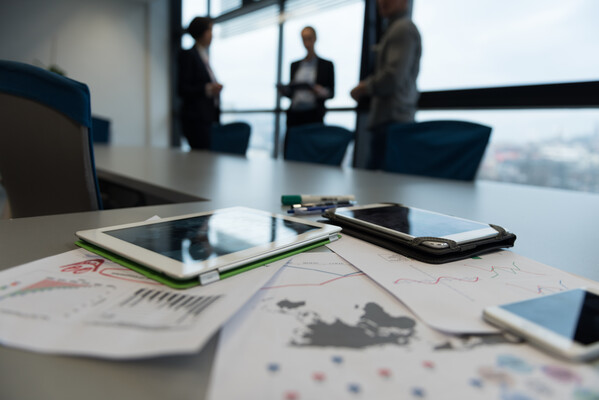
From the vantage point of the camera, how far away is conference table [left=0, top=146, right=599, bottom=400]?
0.22 meters

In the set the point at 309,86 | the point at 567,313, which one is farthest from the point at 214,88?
the point at 567,313

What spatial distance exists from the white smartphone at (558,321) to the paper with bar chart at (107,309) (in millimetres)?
206

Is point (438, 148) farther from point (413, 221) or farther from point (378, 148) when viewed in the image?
point (413, 221)

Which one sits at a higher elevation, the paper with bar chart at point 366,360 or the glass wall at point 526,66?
the glass wall at point 526,66

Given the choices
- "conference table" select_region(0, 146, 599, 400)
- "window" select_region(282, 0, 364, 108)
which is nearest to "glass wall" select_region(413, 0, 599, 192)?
"window" select_region(282, 0, 364, 108)

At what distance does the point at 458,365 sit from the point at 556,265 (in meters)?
0.29

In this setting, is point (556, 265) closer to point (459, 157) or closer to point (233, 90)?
point (459, 157)

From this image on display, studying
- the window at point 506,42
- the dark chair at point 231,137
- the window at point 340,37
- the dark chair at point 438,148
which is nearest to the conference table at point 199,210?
the dark chair at point 438,148

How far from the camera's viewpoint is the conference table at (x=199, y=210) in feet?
0.72

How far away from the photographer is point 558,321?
0.27 metres

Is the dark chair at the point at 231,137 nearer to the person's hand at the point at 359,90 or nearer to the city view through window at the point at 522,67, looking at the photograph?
the city view through window at the point at 522,67

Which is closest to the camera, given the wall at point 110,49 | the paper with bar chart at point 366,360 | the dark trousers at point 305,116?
the paper with bar chart at point 366,360

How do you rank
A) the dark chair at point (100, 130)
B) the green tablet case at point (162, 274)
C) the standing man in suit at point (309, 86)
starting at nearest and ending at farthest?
1. the green tablet case at point (162, 274)
2. the standing man in suit at point (309, 86)
3. the dark chair at point (100, 130)

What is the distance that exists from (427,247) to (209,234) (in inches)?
10.2
